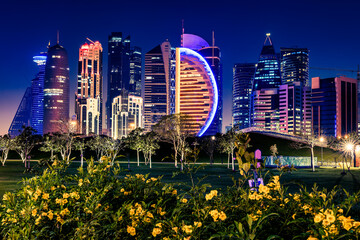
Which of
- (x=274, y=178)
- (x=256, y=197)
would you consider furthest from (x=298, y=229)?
(x=274, y=178)

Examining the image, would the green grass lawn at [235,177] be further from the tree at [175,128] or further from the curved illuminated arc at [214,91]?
the curved illuminated arc at [214,91]

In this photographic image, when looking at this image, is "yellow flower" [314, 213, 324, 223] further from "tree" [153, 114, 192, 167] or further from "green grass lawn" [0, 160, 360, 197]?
"tree" [153, 114, 192, 167]

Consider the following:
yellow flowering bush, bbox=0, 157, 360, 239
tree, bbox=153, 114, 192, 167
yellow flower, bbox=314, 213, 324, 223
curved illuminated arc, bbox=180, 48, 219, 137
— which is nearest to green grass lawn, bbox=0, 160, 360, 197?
yellow flowering bush, bbox=0, 157, 360, 239

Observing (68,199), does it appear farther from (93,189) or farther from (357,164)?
(357,164)

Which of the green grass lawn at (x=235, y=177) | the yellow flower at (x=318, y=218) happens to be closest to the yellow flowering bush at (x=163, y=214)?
the yellow flower at (x=318, y=218)

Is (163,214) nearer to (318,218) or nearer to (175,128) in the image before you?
(318,218)

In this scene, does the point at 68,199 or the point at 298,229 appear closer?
the point at 298,229

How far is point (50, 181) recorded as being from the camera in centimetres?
500

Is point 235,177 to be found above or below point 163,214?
below

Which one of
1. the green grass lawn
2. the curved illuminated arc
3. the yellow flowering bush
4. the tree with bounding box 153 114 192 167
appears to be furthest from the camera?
the curved illuminated arc

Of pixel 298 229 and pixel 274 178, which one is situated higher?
pixel 274 178

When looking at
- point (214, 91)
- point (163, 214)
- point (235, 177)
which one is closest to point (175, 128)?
point (235, 177)

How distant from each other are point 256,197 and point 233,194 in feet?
2.64

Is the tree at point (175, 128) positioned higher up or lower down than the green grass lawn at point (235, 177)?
higher up
